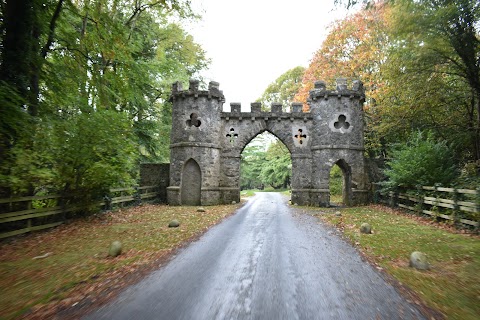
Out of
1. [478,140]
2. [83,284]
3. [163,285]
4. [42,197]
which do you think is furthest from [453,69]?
[42,197]

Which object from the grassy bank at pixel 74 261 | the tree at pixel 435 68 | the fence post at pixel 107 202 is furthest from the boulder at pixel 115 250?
the tree at pixel 435 68

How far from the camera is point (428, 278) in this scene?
4.67 metres

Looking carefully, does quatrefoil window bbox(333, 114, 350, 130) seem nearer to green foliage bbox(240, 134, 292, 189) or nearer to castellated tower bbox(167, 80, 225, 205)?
castellated tower bbox(167, 80, 225, 205)

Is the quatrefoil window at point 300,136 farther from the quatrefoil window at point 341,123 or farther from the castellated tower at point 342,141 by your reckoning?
the quatrefoil window at point 341,123

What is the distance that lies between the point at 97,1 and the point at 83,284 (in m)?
9.69

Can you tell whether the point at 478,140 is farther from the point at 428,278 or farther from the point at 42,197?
the point at 42,197

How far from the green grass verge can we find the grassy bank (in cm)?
468

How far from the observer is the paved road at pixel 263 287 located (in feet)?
11.4

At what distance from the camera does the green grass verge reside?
3.85 metres

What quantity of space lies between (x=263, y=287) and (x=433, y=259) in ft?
12.9

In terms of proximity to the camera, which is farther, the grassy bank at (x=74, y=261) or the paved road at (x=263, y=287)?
the grassy bank at (x=74, y=261)

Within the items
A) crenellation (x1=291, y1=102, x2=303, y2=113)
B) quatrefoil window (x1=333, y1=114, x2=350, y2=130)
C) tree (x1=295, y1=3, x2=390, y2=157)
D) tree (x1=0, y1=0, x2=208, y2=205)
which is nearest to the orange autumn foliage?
tree (x1=295, y1=3, x2=390, y2=157)

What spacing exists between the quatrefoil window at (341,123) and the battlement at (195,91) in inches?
290

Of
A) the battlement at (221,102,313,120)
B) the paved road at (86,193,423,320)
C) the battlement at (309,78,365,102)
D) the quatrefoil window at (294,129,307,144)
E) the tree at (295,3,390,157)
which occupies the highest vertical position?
the tree at (295,3,390,157)
